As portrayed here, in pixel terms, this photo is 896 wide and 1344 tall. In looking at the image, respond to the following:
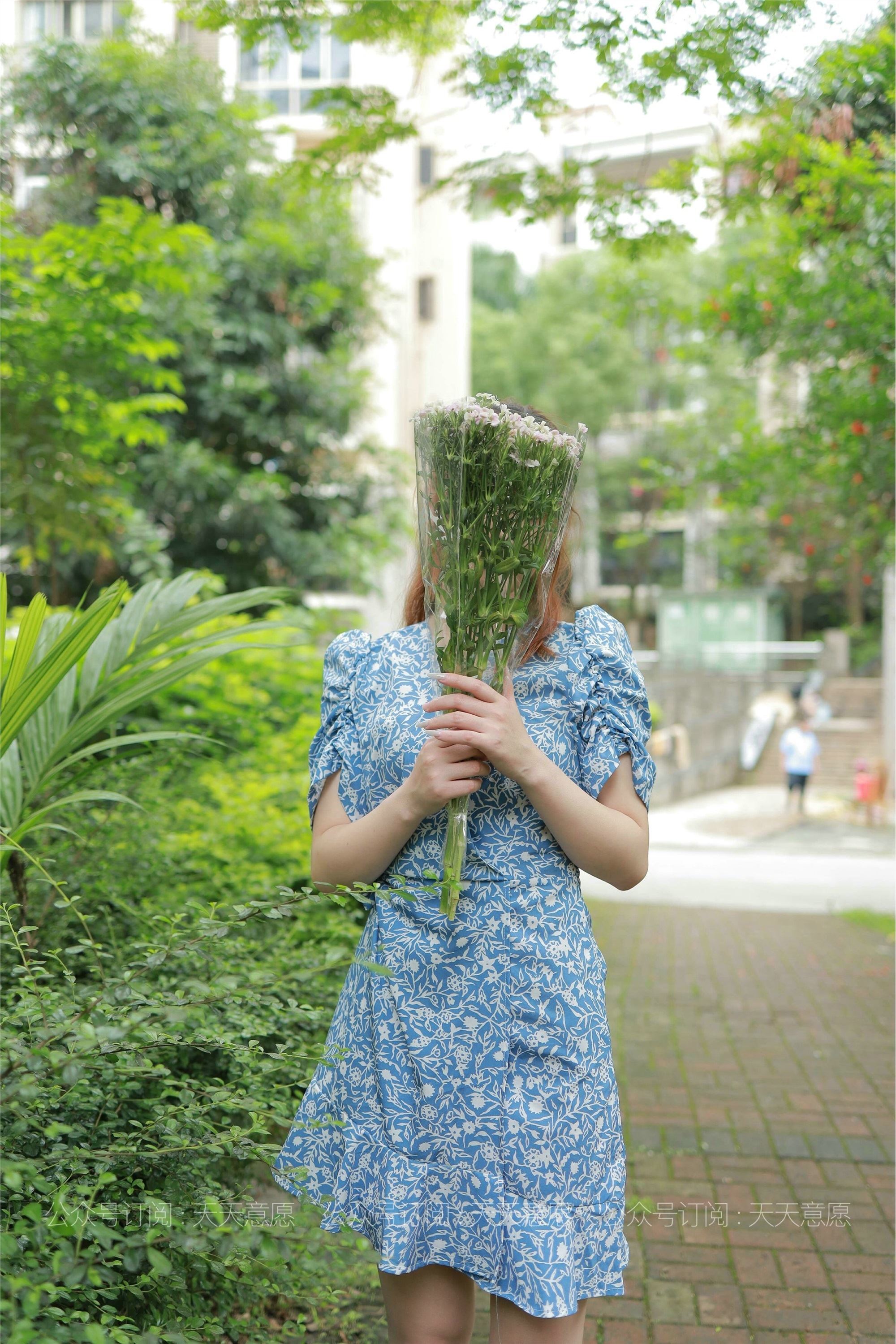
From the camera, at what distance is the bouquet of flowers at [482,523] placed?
65.2 inches

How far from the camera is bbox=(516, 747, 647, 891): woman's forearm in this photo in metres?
1.72

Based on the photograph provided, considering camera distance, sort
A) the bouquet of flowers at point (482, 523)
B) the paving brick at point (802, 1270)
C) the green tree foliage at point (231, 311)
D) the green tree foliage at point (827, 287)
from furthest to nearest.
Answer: the green tree foliage at point (231, 311)
the green tree foliage at point (827, 287)
the paving brick at point (802, 1270)
the bouquet of flowers at point (482, 523)

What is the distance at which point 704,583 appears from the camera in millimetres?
35219

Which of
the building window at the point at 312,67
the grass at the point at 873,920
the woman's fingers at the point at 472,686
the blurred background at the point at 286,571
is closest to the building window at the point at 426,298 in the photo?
the building window at the point at 312,67

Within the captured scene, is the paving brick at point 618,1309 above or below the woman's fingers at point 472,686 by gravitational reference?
below

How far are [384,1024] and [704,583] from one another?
34503 millimetres

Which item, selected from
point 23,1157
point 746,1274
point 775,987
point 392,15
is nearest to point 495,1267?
point 23,1157

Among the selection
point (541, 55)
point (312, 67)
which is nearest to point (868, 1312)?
point (541, 55)

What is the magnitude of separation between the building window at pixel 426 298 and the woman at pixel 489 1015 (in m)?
22.1

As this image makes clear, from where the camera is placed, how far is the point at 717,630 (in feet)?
79.1

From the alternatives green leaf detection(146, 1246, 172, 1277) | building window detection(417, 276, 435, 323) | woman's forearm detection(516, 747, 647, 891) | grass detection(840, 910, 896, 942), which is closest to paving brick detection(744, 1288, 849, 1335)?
woman's forearm detection(516, 747, 647, 891)

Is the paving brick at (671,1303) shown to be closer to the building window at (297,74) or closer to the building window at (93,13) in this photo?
the building window at (297,74)

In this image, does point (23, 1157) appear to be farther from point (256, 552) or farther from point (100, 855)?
point (256, 552)

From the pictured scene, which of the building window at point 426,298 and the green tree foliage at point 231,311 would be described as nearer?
the green tree foliage at point 231,311
